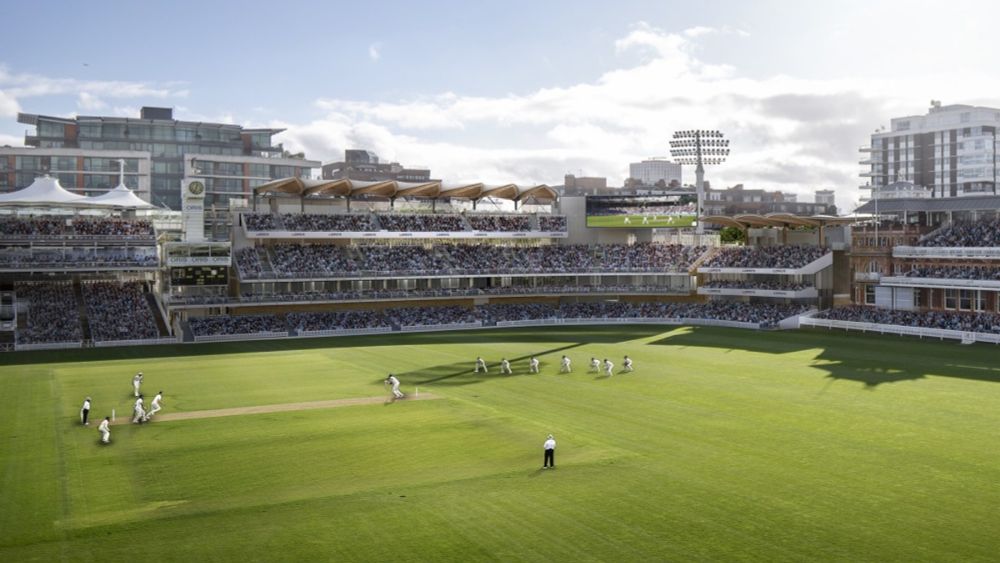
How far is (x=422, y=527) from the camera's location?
21422mm

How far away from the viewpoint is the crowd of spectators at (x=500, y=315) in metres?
71.8

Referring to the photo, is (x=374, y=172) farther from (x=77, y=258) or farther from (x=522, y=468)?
(x=522, y=468)

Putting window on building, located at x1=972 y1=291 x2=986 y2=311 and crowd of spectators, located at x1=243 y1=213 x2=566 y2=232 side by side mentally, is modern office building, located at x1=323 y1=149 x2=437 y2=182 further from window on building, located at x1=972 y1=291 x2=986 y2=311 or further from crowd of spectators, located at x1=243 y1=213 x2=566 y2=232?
window on building, located at x1=972 y1=291 x2=986 y2=311

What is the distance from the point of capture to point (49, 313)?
226 ft

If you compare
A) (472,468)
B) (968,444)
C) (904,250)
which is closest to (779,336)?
(904,250)

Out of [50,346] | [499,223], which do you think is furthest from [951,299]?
[50,346]

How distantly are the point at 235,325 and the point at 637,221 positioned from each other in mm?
43028

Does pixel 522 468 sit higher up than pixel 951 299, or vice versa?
pixel 951 299

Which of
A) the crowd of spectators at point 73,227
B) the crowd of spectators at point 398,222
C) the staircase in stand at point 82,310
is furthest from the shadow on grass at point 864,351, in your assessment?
the crowd of spectators at point 73,227

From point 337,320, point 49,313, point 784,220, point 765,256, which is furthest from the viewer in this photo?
point 765,256

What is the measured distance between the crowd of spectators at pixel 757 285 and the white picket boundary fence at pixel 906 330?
5929mm

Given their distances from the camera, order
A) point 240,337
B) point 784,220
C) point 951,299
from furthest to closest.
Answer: point 784,220 < point 240,337 < point 951,299

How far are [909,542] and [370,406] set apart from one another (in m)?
23.0

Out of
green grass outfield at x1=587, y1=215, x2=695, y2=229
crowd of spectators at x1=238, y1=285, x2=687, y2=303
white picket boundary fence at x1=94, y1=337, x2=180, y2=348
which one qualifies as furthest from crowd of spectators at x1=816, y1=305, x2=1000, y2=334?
white picket boundary fence at x1=94, y1=337, x2=180, y2=348
